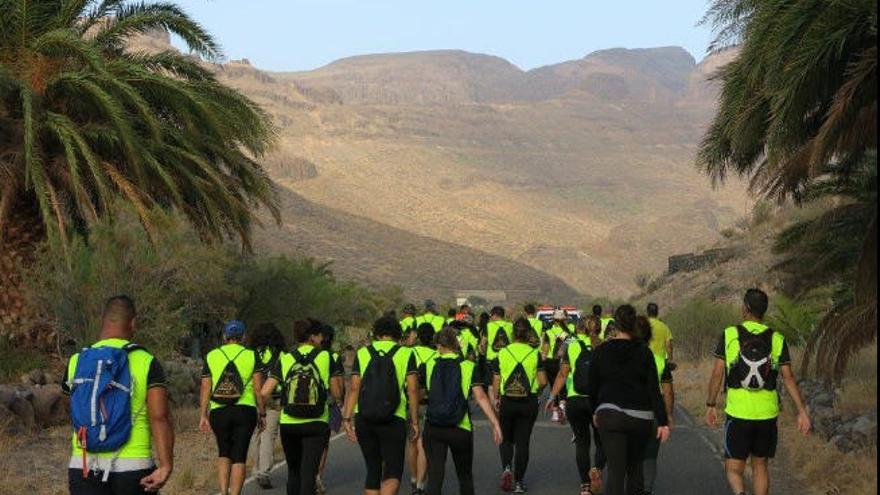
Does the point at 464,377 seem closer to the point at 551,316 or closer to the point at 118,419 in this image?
the point at 118,419

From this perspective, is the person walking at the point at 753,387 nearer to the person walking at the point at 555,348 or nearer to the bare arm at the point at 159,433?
the bare arm at the point at 159,433

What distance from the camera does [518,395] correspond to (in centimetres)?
1259

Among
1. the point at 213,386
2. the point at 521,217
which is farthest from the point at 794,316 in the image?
the point at 521,217

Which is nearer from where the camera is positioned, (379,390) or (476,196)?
(379,390)

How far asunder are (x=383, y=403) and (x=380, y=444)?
0.42m

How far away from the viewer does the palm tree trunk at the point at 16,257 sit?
65.9 feet

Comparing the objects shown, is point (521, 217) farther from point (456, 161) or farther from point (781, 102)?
point (781, 102)

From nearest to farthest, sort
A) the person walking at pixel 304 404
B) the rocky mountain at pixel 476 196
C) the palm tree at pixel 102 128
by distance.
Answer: the person walking at pixel 304 404, the palm tree at pixel 102 128, the rocky mountain at pixel 476 196

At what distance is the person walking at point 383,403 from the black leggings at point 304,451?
0.85 feet

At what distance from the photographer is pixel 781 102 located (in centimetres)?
1195

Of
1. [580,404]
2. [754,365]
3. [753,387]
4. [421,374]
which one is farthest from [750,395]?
[580,404]

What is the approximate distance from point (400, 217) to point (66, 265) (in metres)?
112

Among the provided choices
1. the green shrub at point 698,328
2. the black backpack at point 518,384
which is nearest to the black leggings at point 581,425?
the black backpack at point 518,384

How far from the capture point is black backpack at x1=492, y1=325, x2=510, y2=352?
58.0 feet
